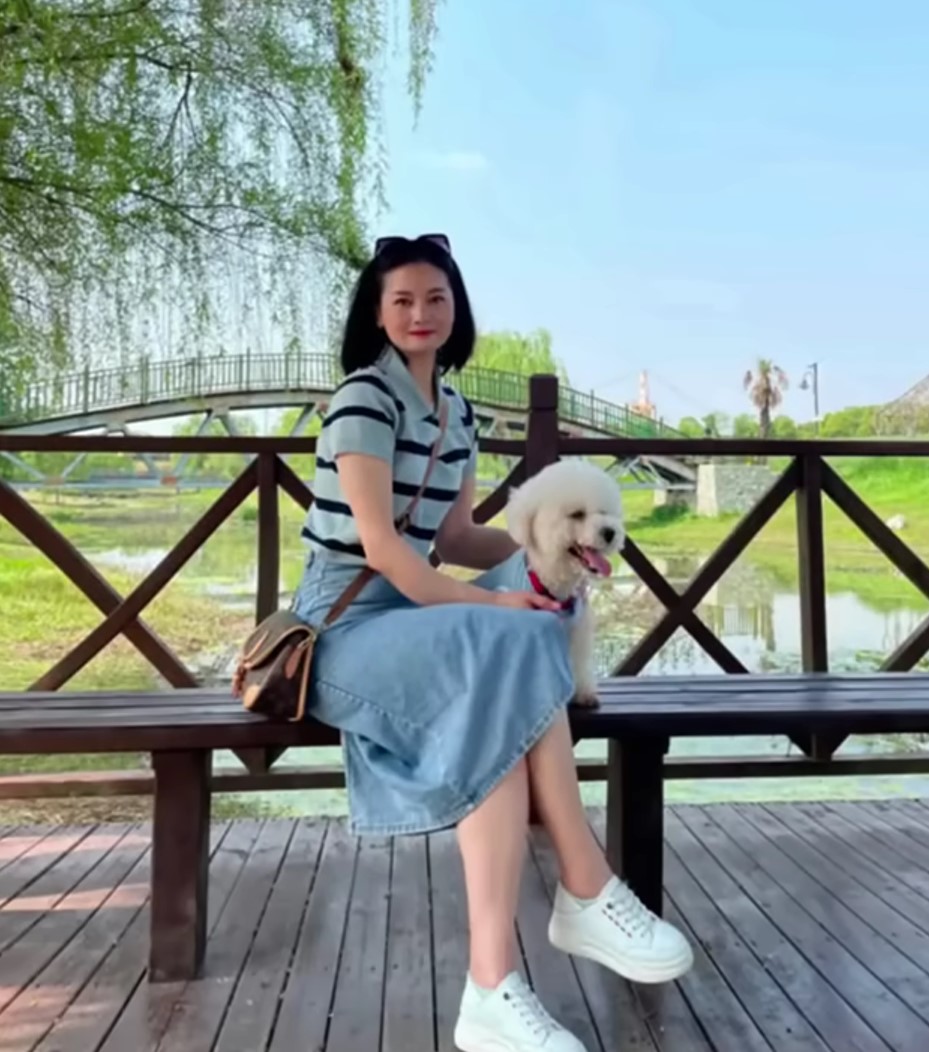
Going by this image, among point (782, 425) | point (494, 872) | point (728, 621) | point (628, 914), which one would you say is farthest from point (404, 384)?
point (782, 425)

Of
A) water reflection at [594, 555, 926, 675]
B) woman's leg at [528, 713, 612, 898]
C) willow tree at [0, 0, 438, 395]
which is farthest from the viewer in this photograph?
water reflection at [594, 555, 926, 675]

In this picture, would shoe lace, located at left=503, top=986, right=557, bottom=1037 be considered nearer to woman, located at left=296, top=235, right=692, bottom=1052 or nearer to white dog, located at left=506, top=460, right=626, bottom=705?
woman, located at left=296, top=235, right=692, bottom=1052

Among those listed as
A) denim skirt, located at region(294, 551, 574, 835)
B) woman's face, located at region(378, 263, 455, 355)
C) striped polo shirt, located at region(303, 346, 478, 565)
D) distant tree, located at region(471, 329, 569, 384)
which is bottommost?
denim skirt, located at region(294, 551, 574, 835)

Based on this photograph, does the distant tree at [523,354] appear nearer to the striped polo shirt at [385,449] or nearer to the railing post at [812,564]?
the railing post at [812,564]

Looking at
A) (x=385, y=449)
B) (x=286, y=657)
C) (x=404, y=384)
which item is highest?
(x=404, y=384)

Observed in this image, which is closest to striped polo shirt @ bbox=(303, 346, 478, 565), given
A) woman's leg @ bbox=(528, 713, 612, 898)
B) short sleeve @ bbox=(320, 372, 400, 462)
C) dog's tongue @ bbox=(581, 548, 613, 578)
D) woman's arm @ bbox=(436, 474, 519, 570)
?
short sleeve @ bbox=(320, 372, 400, 462)

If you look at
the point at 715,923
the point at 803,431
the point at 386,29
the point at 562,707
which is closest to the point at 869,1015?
the point at 715,923

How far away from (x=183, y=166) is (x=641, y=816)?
2.26m

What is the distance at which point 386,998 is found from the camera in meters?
1.39

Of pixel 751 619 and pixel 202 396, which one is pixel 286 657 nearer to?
pixel 202 396

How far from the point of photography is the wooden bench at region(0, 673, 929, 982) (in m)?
1.38

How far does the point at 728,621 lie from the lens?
8.64 feet

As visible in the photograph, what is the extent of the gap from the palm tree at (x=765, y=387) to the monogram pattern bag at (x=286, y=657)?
8.08ft

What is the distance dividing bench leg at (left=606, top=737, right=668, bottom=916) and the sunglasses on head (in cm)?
102
